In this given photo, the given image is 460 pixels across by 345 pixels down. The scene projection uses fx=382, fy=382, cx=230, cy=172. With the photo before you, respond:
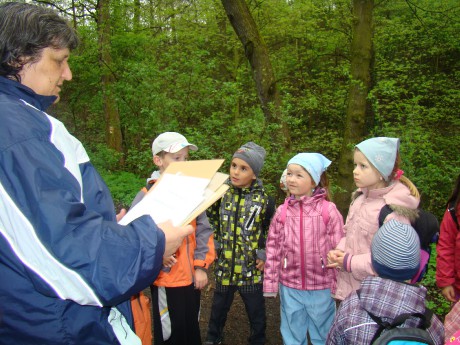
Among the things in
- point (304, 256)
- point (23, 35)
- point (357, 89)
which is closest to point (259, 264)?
point (304, 256)

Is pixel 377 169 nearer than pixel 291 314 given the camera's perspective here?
Yes

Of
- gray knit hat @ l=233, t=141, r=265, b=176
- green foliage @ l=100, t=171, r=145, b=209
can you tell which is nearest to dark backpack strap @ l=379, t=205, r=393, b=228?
gray knit hat @ l=233, t=141, r=265, b=176

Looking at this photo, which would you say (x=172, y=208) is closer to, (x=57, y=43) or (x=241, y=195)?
(x=57, y=43)

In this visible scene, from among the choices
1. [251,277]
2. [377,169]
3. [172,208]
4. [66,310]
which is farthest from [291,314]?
[66,310]

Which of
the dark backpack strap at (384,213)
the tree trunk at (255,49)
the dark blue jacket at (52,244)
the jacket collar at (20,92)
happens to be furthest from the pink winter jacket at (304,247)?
the tree trunk at (255,49)

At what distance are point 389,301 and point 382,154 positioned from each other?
1250 millimetres

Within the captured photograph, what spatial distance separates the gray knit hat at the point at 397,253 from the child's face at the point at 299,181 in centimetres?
118

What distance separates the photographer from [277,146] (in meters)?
5.50

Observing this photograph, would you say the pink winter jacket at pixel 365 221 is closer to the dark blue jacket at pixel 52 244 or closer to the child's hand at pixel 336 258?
the child's hand at pixel 336 258

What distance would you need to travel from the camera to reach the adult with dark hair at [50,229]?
4.03 feet

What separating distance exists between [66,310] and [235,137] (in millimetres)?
4648

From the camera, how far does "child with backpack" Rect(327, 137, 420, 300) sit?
2.74 m

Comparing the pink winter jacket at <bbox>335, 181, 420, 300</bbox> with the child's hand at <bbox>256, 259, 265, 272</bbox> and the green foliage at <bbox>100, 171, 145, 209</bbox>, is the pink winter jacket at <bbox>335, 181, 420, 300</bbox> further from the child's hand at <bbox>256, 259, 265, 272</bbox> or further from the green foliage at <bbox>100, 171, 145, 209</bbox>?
the green foliage at <bbox>100, 171, 145, 209</bbox>

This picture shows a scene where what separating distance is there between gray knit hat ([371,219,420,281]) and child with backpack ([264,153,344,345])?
3.32 ft
